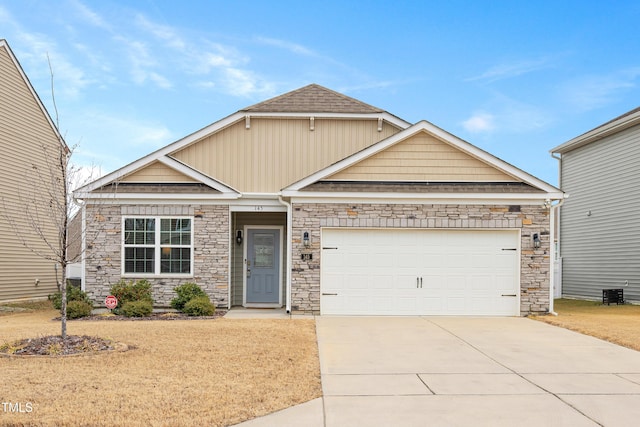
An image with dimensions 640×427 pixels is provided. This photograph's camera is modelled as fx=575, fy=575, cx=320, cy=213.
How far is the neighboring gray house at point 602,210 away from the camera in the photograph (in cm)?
1822

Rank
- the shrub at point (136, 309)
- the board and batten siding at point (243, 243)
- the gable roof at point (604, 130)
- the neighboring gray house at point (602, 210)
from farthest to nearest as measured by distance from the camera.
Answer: the neighboring gray house at point (602, 210), the gable roof at point (604, 130), the board and batten siding at point (243, 243), the shrub at point (136, 309)

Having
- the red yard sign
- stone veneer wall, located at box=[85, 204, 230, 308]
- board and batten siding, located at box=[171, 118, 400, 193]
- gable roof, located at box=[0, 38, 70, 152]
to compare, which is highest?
gable roof, located at box=[0, 38, 70, 152]

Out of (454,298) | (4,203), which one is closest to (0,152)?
(4,203)

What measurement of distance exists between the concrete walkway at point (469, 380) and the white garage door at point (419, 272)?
227cm

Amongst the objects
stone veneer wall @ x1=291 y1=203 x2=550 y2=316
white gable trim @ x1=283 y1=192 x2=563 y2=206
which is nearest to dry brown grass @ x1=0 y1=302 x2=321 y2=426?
stone veneer wall @ x1=291 y1=203 x2=550 y2=316

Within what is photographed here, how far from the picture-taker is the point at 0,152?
18109 millimetres

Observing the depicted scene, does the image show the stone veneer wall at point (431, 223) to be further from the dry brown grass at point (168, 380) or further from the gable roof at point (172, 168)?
the dry brown grass at point (168, 380)

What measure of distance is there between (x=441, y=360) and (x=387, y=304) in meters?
5.32

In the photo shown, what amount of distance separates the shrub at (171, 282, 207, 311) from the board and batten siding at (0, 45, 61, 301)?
690 centimetres

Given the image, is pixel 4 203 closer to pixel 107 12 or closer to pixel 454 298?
pixel 107 12

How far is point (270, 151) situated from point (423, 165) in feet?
14.7

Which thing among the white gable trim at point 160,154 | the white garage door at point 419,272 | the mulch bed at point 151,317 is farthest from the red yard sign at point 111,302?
the white garage door at point 419,272

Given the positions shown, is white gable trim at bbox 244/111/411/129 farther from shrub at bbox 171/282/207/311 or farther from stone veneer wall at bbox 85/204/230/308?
shrub at bbox 171/282/207/311

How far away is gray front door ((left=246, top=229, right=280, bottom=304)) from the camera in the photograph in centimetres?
1589
